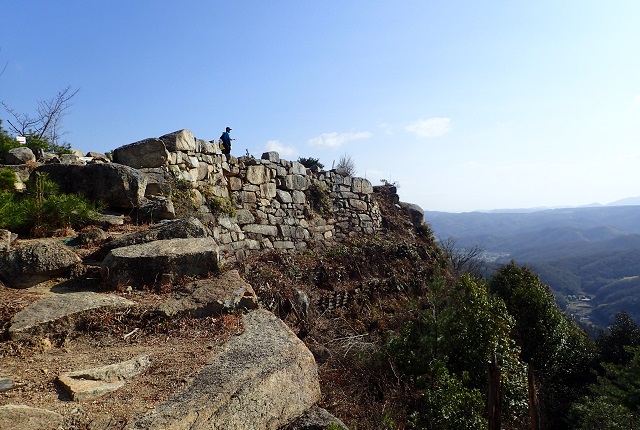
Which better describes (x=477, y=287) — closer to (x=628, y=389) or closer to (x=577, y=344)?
(x=628, y=389)

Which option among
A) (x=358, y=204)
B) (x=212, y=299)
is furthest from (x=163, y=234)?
(x=358, y=204)

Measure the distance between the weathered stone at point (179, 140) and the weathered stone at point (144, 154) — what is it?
11.9 inches

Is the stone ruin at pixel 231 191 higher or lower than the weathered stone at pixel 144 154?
lower

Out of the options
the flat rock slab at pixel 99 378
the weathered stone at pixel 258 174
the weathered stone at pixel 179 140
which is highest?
the weathered stone at pixel 179 140

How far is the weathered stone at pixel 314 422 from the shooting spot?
10.5 ft

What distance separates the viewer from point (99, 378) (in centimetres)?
294

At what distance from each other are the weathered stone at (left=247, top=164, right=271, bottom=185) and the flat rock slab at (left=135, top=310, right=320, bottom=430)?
20.5 feet

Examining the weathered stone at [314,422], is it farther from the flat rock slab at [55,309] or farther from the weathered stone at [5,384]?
the flat rock slab at [55,309]

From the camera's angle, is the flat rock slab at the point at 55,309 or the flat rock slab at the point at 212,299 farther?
the flat rock slab at the point at 212,299

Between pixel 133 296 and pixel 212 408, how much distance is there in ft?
7.10

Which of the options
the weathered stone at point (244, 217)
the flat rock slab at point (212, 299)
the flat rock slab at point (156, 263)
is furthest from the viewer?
the weathered stone at point (244, 217)

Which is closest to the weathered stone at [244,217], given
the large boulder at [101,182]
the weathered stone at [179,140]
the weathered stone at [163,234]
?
the weathered stone at [179,140]

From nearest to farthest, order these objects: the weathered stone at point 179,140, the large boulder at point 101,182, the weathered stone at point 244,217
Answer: the large boulder at point 101,182 → the weathered stone at point 179,140 → the weathered stone at point 244,217

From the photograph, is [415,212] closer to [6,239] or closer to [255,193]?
[255,193]
